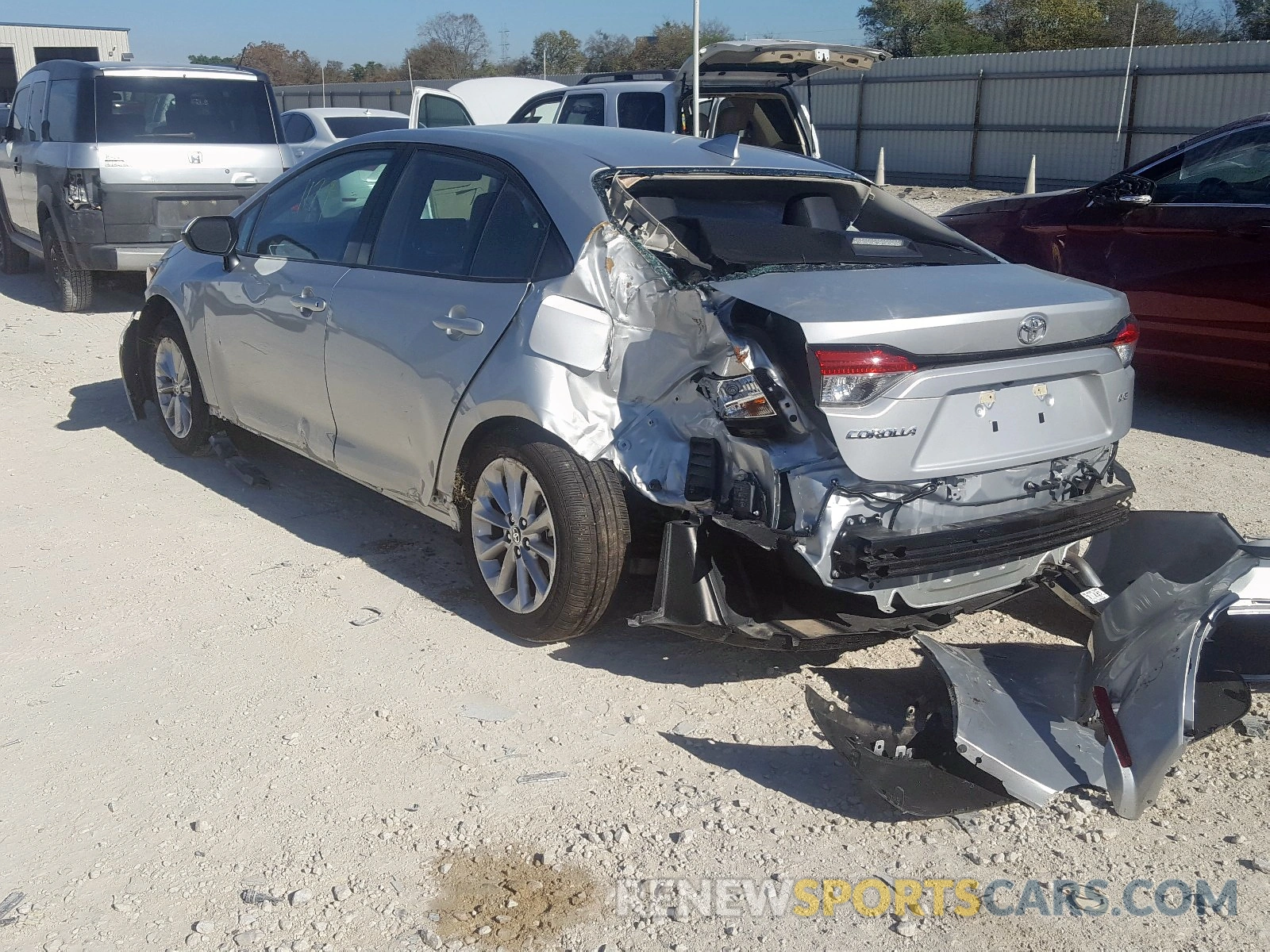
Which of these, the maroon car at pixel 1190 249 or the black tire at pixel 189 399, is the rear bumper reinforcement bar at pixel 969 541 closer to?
the maroon car at pixel 1190 249

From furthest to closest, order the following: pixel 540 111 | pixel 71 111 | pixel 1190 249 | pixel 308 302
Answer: pixel 540 111, pixel 71 111, pixel 1190 249, pixel 308 302

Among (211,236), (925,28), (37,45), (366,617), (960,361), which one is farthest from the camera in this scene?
(925,28)

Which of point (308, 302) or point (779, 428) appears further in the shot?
point (308, 302)

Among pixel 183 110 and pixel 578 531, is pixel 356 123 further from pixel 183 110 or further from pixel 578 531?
pixel 578 531

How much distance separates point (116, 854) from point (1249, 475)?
5294mm

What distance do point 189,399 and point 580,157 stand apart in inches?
111

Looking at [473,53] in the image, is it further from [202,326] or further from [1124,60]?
[202,326]

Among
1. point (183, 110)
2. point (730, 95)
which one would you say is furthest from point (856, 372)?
point (183, 110)

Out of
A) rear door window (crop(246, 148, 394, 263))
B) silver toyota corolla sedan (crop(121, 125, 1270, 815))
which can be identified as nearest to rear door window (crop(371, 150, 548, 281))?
silver toyota corolla sedan (crop(121, 125, 1270, 815))

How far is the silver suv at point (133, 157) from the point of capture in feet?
32.5

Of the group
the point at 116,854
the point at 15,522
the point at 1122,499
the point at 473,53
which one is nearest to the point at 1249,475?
the point at 1122,499

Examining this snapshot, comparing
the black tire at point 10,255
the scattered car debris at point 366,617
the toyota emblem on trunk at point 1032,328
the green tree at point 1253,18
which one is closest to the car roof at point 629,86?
the black tire at point 10,255

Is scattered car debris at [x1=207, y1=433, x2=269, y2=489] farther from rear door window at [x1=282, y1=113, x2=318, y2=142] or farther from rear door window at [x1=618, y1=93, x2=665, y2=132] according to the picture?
rear door window at [x1=282, y1=113, x2=318, y2=142]

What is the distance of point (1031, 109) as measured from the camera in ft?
76.1
